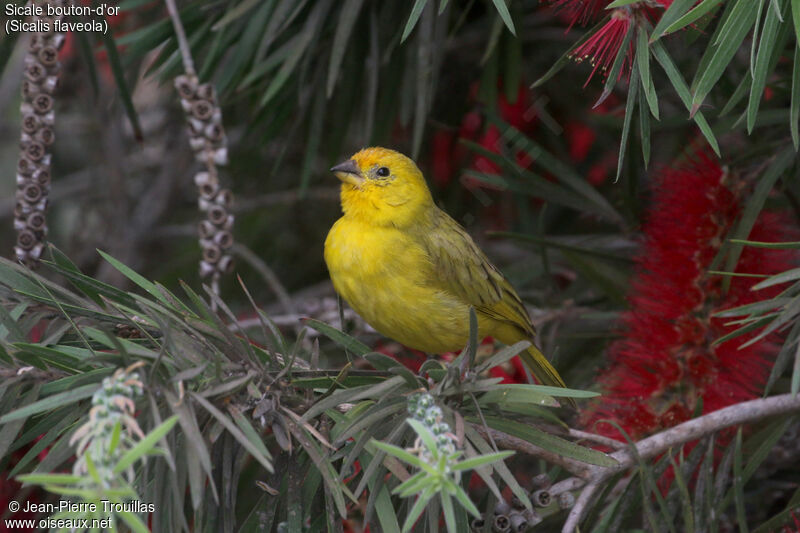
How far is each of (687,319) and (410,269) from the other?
28.1 inches

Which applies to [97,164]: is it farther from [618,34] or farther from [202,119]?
[618,34]

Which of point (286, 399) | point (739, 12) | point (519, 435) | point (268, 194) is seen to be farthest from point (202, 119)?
point (268, 194)

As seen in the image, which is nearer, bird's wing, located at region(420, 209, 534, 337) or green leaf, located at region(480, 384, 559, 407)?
green leaf, located at region(480, 384, 559, 407)

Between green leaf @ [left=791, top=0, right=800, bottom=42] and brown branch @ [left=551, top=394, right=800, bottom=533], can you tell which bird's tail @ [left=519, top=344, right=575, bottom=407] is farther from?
green leaf @ [left=791, top=0, right=800, bottom=42]

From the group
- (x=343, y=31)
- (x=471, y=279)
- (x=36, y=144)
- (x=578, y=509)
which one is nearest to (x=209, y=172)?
(x=36, y=144)

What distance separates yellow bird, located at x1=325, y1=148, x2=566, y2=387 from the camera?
7.58 ft

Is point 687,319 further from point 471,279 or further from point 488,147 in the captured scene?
point 488,147

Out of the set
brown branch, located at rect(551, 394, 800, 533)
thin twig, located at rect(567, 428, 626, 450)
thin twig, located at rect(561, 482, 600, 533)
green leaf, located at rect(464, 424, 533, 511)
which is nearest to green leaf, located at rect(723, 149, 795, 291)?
brown branch, located at rect(551, 394, 800, 533)

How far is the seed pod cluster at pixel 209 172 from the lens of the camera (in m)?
2.00

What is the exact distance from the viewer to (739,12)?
1365 millimetres

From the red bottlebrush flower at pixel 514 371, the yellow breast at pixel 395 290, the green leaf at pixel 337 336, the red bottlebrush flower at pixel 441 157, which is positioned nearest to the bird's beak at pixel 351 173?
the yellow breast at pixel 395 290

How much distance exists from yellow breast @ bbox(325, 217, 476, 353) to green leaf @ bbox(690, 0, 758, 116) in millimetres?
1084

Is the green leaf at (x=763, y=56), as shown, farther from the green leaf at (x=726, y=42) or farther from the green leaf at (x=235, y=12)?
the green leaf at (x=235, y=12)

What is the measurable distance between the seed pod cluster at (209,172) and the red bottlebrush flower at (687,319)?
0.94 meters
